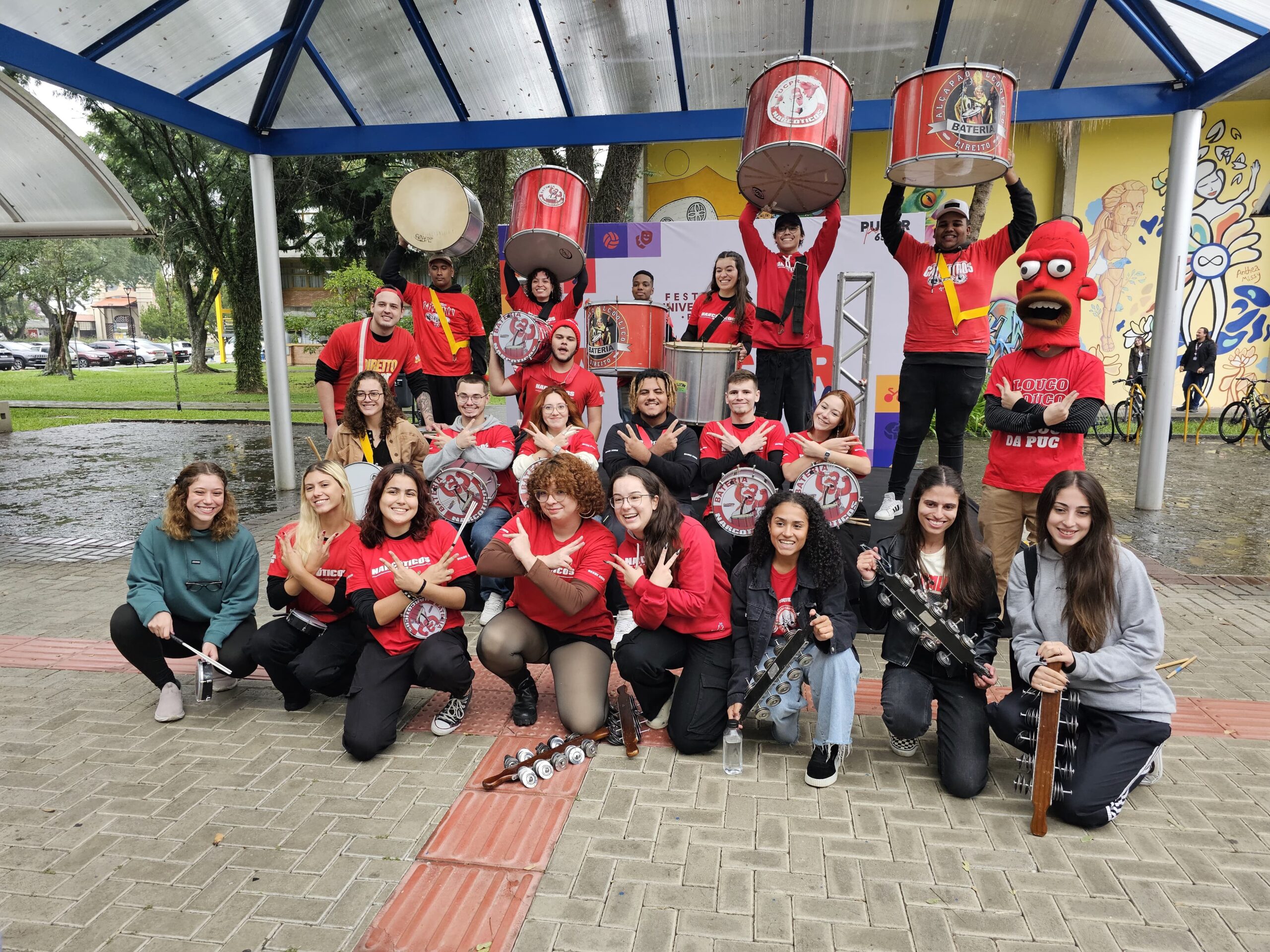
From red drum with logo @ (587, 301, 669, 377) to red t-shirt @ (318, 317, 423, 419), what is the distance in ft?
5.16

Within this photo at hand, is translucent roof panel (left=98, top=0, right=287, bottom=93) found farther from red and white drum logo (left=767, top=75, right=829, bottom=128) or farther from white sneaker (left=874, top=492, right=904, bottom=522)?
white sneaker (left=874, top=492, right=904, bottom=522)

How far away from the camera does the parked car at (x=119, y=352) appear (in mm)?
44219

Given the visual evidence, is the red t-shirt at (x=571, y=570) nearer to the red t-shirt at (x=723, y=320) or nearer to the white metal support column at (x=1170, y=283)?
the red t-shirt at (x=723, y=320)

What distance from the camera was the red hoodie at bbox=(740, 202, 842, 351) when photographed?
18.9 feet

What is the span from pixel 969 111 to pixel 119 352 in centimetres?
5114

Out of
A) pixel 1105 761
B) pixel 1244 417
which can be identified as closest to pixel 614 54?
pixel 1105 761

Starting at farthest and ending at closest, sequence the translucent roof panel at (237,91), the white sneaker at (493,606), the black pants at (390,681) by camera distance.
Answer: the translucent roof panel at (237,91)
the white sneaker at (493,606)
the black pants at (390,681)

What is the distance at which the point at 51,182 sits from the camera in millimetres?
7195

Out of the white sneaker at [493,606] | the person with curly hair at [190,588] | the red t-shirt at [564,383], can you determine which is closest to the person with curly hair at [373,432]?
the red t-shirt at [564,383]

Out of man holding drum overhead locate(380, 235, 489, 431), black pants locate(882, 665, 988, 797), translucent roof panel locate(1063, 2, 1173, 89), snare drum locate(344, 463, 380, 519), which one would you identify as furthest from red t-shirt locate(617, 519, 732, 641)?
translucent roof panel locate(1063, 2, 1173, 89)

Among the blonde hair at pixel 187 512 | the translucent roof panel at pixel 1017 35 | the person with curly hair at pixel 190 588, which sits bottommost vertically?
the person with curly hair at pixel 190 588

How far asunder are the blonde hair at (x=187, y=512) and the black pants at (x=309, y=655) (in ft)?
1.76

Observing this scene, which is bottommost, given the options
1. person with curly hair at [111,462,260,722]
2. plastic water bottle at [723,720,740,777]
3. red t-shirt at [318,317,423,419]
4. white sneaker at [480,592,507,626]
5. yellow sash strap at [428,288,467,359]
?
plastic water bottle at [723,720,740,777]

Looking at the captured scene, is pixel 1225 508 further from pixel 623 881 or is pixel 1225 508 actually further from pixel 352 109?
pixel 352 109
